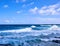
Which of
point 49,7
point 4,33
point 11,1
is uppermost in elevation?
point 11,1

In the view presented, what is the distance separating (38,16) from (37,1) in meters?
0.26

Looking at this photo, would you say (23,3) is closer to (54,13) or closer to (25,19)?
(25,19)

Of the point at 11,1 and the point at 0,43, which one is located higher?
the point at 11,1

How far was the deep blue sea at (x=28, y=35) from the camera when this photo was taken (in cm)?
196

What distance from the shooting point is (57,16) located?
6.57ft

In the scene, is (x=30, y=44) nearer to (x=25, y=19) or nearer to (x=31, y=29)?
(x=31, y=29)

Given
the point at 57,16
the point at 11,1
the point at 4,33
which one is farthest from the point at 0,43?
the point at 57,16

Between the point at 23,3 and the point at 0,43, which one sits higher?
the point at 23,3

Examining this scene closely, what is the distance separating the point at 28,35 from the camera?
1974 mm

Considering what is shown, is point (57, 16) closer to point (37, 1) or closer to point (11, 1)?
point (37, 1)

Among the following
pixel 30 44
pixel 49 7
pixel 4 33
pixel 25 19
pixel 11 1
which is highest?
pixel 11 1

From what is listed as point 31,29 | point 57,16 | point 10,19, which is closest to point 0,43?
point 10,19

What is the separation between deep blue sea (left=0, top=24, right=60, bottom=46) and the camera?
196 centimetres

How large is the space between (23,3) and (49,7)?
1.50 feet
